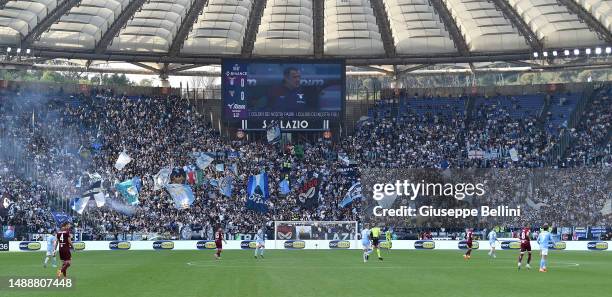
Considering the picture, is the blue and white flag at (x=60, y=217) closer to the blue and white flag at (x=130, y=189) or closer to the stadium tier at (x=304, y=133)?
the stadium tier at (x=304, y=133)

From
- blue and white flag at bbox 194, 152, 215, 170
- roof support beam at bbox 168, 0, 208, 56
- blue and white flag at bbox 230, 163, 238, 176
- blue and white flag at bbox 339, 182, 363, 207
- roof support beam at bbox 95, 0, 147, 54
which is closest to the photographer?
roof support beam at bbox 95, 0, 147, 54

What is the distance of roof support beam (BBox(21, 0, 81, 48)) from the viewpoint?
216ft

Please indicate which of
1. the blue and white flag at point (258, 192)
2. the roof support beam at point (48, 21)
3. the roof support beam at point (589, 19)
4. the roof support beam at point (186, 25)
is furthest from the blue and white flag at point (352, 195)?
the roof support beam at point (48, 21)

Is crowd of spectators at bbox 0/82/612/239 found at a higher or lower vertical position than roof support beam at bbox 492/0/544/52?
lower

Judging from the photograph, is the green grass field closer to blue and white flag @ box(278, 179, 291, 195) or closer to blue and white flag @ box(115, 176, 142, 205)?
blue and white flag @ box(115, 176, 142, 205)

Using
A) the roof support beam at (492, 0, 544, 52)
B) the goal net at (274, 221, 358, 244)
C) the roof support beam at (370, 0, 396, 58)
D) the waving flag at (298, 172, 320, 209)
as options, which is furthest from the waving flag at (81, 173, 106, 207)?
the roof support beam at (492, 0, 544, 52)

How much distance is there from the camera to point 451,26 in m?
72.5

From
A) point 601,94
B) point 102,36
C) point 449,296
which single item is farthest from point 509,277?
point 601,94

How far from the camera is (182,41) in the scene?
77.4 m

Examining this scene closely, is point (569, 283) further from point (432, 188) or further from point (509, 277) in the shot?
point (432, 188)

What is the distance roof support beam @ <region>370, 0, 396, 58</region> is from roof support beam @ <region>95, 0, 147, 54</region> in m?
17.0

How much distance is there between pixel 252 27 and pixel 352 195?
15951 mm

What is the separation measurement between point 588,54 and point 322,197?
79.1 ft

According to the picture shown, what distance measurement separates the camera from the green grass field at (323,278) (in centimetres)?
2926
